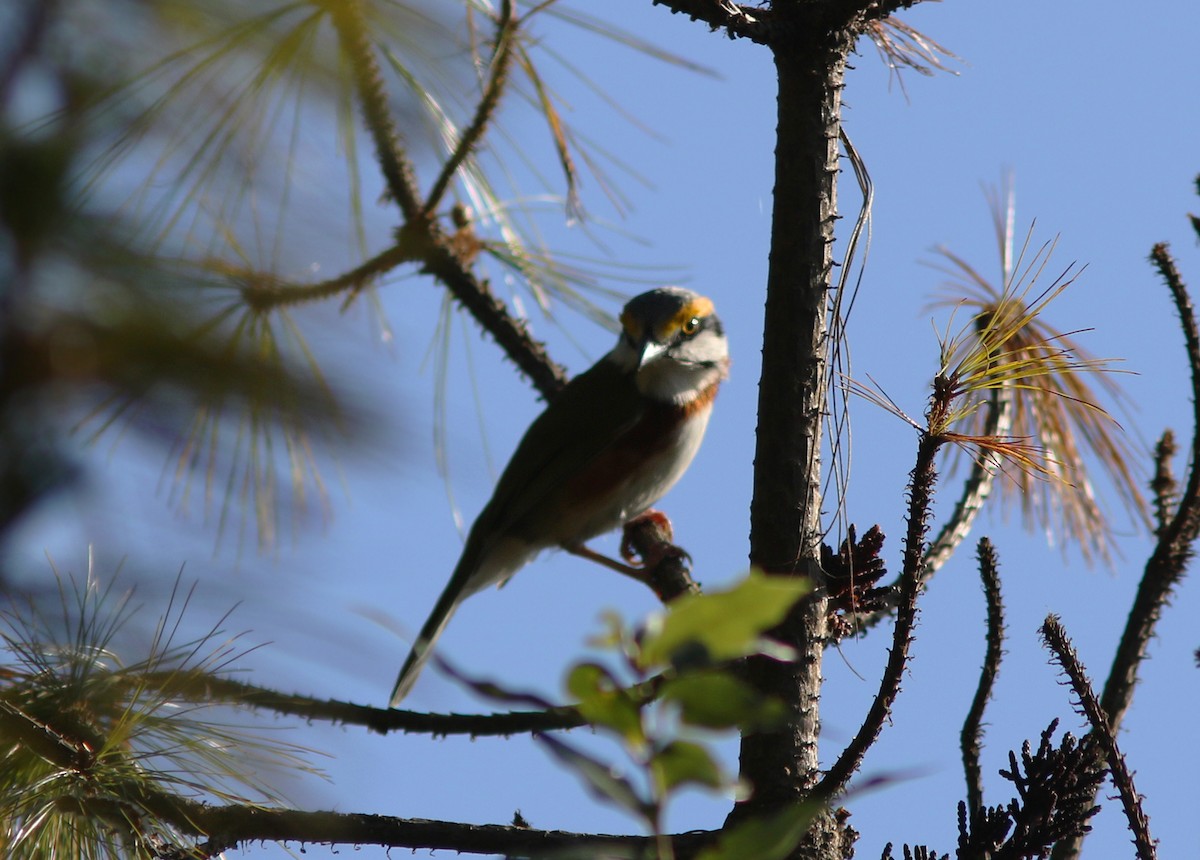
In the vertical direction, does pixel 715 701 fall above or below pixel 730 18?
below

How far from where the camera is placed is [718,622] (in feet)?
2.28

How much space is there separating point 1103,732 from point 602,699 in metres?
1.68

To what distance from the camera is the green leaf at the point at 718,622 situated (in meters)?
0.67

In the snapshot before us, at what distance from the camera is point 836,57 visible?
2.41 meters

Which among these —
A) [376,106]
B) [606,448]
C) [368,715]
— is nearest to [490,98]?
[376,106]

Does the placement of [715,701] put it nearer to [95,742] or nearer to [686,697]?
[686,697]

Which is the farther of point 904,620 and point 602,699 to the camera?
point 904,620

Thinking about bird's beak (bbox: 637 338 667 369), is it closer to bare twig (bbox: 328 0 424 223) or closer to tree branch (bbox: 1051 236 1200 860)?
bare twig (bbox: 328 0 424 223)

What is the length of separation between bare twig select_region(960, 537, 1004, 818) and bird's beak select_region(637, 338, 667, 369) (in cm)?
230

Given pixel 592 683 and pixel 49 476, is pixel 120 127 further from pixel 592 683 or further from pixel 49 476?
pixel 592 683

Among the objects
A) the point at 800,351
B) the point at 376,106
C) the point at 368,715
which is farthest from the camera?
the point at 376,106

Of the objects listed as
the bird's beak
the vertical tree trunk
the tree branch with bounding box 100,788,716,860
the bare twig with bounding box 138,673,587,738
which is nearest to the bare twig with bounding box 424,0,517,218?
the bird's beak

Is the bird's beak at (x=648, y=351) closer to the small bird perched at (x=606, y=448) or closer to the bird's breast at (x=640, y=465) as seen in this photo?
the small bird perched at (x=606, y=448)

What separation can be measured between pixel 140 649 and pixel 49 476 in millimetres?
1002
